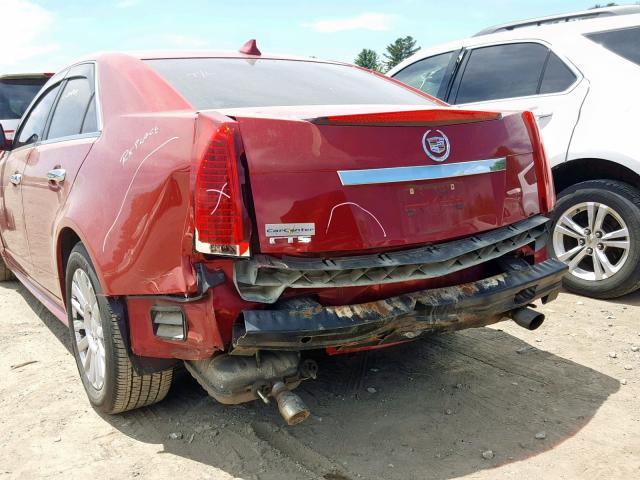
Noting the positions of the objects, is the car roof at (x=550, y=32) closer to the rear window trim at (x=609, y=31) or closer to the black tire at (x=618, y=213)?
the rear window trim at (x=609, y=31)

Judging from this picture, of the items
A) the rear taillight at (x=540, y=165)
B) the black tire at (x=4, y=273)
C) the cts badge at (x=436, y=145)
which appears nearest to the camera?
the cts badge at (x=436, y=145)

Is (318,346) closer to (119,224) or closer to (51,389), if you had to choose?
(119,224)

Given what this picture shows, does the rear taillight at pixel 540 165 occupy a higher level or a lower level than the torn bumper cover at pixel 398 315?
higher

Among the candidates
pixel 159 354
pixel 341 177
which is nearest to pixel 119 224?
pixel 159 354

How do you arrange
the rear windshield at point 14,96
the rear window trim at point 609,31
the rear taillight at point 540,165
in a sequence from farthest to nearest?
1. the rear windshield at point 14,96
2. the rear window trim at point 609,31
3. the rear taillight at point 540,165

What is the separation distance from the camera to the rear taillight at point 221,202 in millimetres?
2174

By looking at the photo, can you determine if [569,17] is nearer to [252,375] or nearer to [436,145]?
[436,145]

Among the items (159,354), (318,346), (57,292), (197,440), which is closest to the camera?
(318,346)

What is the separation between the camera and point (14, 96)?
9.03 meters

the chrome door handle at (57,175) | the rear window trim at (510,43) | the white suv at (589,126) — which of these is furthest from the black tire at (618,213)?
the chrome door handle at (57,175)

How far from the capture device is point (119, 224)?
8.28ft

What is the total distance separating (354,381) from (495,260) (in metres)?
1.01

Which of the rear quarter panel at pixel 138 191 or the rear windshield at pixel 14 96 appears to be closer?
the rear quarter panel at pixel 138 191

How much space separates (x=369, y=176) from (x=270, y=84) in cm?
96
